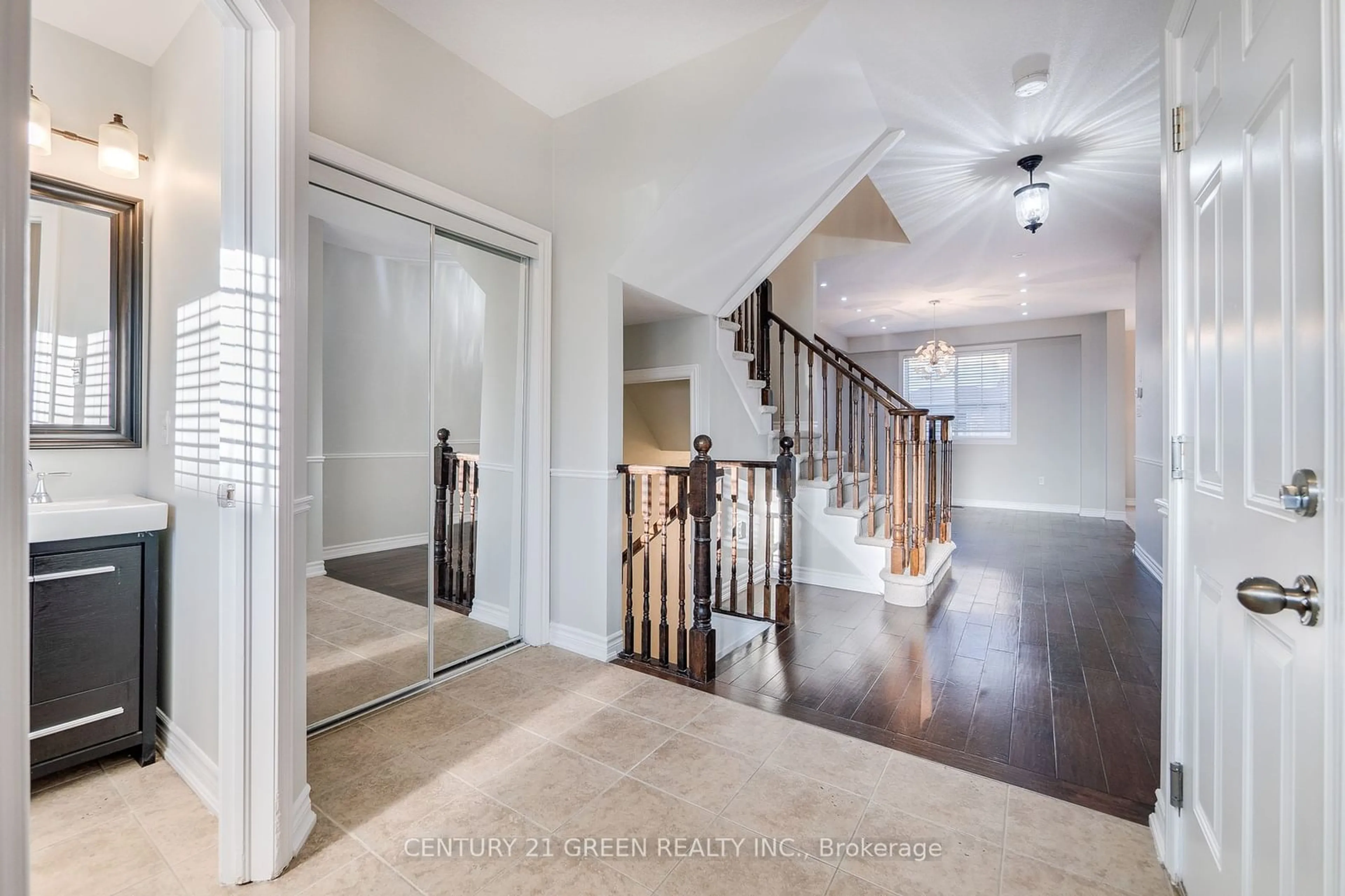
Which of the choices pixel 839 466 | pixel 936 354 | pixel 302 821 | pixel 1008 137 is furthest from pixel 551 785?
pixel 936 354

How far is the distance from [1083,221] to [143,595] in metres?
6.11

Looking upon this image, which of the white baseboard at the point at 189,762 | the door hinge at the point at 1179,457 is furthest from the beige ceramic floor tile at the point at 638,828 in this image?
the door hinge at the point at 1179,457

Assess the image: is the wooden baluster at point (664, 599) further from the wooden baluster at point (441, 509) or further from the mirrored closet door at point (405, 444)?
the wooden baluster at point (441, 509)

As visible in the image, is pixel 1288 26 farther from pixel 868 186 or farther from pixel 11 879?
pixel 868 186

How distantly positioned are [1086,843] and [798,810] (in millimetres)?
771

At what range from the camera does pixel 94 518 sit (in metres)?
1.78

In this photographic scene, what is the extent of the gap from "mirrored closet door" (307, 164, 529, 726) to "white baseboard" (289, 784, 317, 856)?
62 centimetres

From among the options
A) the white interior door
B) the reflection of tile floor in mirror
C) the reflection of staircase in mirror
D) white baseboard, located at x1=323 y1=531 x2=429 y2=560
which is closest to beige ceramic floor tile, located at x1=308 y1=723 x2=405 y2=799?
the reflection of tile floor in mirror

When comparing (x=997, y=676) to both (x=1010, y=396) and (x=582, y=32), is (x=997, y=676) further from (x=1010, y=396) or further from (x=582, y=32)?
(x=1010, y=396)

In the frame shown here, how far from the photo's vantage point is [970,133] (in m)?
3.10

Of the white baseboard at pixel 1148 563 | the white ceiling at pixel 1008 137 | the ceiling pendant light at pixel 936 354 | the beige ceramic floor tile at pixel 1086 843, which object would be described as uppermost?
the white ceiling at pixel 1008 137

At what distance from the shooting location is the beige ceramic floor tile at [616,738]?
197 cm

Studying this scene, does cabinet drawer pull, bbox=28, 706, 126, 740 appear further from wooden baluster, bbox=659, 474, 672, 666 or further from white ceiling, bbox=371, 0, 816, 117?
white ceiling, bbox=371, 0, 816, 117

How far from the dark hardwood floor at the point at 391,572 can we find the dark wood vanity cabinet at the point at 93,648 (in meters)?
0.56
